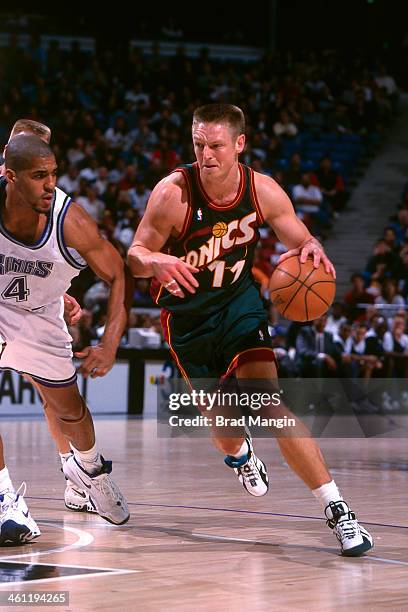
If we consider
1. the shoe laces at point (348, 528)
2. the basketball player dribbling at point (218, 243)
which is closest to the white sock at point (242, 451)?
the basketball player dribbling at point (218, 243)

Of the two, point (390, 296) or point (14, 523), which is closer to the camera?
point (14, 523)

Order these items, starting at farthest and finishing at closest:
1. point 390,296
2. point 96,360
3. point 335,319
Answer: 1. point 390,296
2. point 335,319
3. point 96,360

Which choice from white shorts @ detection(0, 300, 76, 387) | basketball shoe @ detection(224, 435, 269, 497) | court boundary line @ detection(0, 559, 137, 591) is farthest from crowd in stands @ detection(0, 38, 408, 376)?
court boundary line @ detection(0, 559, 137, 591)

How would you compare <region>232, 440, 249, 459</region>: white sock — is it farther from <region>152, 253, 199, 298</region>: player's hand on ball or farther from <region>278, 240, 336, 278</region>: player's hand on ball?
<region>152, 253, 199, 298</region>: player's hand on ball

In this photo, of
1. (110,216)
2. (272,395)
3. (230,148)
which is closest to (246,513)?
(272,395)

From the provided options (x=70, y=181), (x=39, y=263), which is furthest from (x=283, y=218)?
(x=70, y=181)

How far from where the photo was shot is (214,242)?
17.9 feet

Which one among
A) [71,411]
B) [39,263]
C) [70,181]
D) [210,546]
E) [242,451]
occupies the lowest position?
[210,546]

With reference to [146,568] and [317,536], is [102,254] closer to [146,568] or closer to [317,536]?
[146,568]

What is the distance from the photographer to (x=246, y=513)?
6145 millimetres

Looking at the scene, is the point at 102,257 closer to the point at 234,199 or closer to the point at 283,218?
the point at 234,199

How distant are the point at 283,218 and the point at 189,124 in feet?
46.9

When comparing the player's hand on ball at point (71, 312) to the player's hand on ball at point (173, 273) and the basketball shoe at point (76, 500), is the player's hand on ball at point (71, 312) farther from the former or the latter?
the player's hand on ball at point (173, 273)

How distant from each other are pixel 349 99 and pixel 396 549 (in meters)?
16.7
